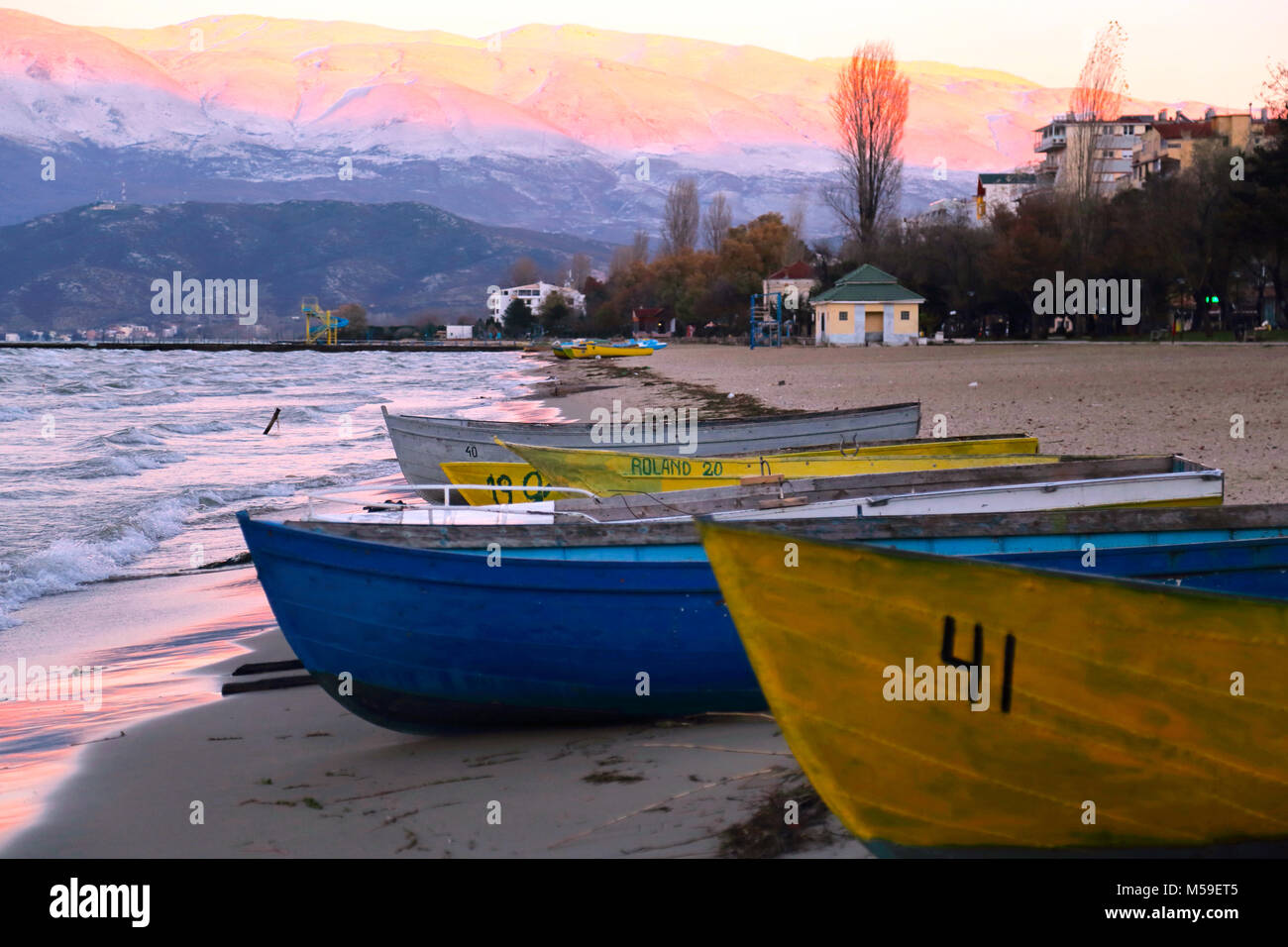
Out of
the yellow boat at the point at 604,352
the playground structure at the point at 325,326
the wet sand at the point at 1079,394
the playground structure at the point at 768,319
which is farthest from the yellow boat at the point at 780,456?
the playground structure at the point at 325,326

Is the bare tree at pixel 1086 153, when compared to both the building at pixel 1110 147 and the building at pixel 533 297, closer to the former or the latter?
the building at pixel 1110 147

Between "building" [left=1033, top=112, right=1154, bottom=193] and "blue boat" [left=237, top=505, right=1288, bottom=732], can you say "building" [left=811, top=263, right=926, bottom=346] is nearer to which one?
"building" [left=1033, top=112, right=1154, bottom=193]

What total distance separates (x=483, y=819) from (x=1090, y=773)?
8.10ft

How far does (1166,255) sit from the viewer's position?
51125 millimetres

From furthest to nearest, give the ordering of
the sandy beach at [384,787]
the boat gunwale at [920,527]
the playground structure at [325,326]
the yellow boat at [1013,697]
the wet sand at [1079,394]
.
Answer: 1. the playground structure at [325,326]
2. the wet sand at [1079,394]
3. the boat gunwale at [920,527]
4. the sandy beach at [384,787]
5. the yellow boat at [1013,697]

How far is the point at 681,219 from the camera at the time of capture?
125062 mm

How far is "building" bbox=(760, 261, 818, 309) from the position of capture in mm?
78919

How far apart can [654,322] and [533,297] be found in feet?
193

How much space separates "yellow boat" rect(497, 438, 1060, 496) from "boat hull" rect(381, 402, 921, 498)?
348 centimetres

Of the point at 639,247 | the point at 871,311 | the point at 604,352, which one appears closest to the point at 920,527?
the point at 871,311

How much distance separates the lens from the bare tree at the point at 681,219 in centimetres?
12456

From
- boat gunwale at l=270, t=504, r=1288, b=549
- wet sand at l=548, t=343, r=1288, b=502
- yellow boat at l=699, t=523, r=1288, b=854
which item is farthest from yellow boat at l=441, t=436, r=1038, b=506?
yellow boat at l=699, t=523, r=1288, b=854

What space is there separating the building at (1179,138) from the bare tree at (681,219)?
47.5 m
